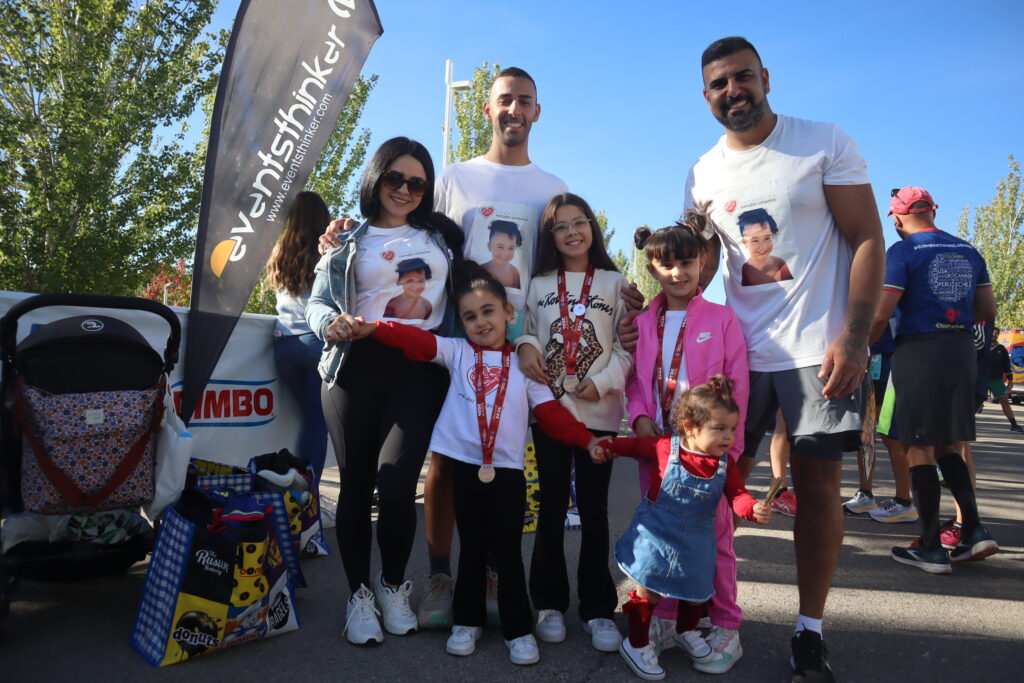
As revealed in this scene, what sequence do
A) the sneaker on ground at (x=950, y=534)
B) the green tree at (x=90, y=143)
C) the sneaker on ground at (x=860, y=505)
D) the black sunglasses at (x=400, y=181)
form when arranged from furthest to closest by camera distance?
the green tree at (x=90, y=143) < the sneaker on ground at (x=860, y=505) < the sneaker on ground at (x=950, y=534) < the black sunglasses at (x=400, y=181)

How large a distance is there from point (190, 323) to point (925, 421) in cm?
457

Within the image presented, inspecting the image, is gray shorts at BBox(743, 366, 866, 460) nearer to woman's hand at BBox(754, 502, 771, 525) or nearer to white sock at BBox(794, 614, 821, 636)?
woman's hand at BBox(754, 502, 771, 525)

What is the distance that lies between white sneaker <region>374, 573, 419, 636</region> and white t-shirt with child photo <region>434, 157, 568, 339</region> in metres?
1.23

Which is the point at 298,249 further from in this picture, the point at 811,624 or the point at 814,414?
the point at 811,624

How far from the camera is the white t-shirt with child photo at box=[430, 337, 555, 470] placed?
9.14ft

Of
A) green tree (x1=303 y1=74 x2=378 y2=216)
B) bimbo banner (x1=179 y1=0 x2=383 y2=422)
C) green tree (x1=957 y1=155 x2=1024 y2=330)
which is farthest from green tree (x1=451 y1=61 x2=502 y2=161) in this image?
green tree (x1=957 y1=155 x2=1024 y2=330)

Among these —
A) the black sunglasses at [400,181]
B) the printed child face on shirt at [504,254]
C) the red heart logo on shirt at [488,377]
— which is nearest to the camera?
the red heart logo on shirt at [488,377]

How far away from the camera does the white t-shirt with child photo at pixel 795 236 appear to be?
2.61m

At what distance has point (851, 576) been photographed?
3865 mm

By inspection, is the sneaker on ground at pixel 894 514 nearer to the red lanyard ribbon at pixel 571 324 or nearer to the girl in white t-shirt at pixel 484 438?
the girl in white t-shirt at pixel 484 438

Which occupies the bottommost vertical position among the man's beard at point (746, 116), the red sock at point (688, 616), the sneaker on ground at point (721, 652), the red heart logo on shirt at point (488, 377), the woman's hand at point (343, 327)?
the sneaker on ground at point (721, 652)

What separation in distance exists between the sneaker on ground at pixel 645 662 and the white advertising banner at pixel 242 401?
9.75 ft

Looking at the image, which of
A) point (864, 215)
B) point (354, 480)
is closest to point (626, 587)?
point (354, 480)

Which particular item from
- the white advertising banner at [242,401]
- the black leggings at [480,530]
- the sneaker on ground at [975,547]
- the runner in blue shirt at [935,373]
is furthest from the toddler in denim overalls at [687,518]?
the white advertising banner at [242,401]
